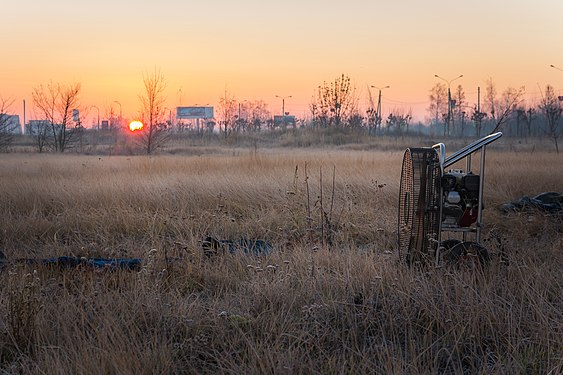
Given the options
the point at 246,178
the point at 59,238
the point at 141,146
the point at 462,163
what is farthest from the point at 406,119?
the point at 59,238

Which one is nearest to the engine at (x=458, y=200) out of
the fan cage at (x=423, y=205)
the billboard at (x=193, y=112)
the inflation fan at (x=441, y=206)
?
the inflation fan at (x=441, y=206)

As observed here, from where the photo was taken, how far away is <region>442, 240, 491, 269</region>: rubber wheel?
464 cm

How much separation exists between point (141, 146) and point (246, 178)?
24854mm

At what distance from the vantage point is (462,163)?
51.3 feet

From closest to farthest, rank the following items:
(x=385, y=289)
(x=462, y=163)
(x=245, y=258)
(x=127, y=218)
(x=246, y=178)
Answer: (x=385, y=289)
(x=245, y=258)
(x=127, y=218)
(x=246, y=178)
(x=462, y=163)

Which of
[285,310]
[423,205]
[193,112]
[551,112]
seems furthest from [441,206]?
[193,112]

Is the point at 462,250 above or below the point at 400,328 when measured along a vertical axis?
above

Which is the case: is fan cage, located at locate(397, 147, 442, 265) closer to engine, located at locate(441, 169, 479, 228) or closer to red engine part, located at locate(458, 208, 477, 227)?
engine, located at locate(441, 169, 479, 228)

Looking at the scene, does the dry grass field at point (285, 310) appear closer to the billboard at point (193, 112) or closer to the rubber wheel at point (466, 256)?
the rubber wheel at point (466, 256)

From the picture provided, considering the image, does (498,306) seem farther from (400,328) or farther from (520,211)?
(520,211)

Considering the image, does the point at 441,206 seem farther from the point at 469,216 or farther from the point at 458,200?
the point at 469,216

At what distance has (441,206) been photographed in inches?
178

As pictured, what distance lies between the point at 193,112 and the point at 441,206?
102 metres

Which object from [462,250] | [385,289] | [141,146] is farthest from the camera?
[141,146]
